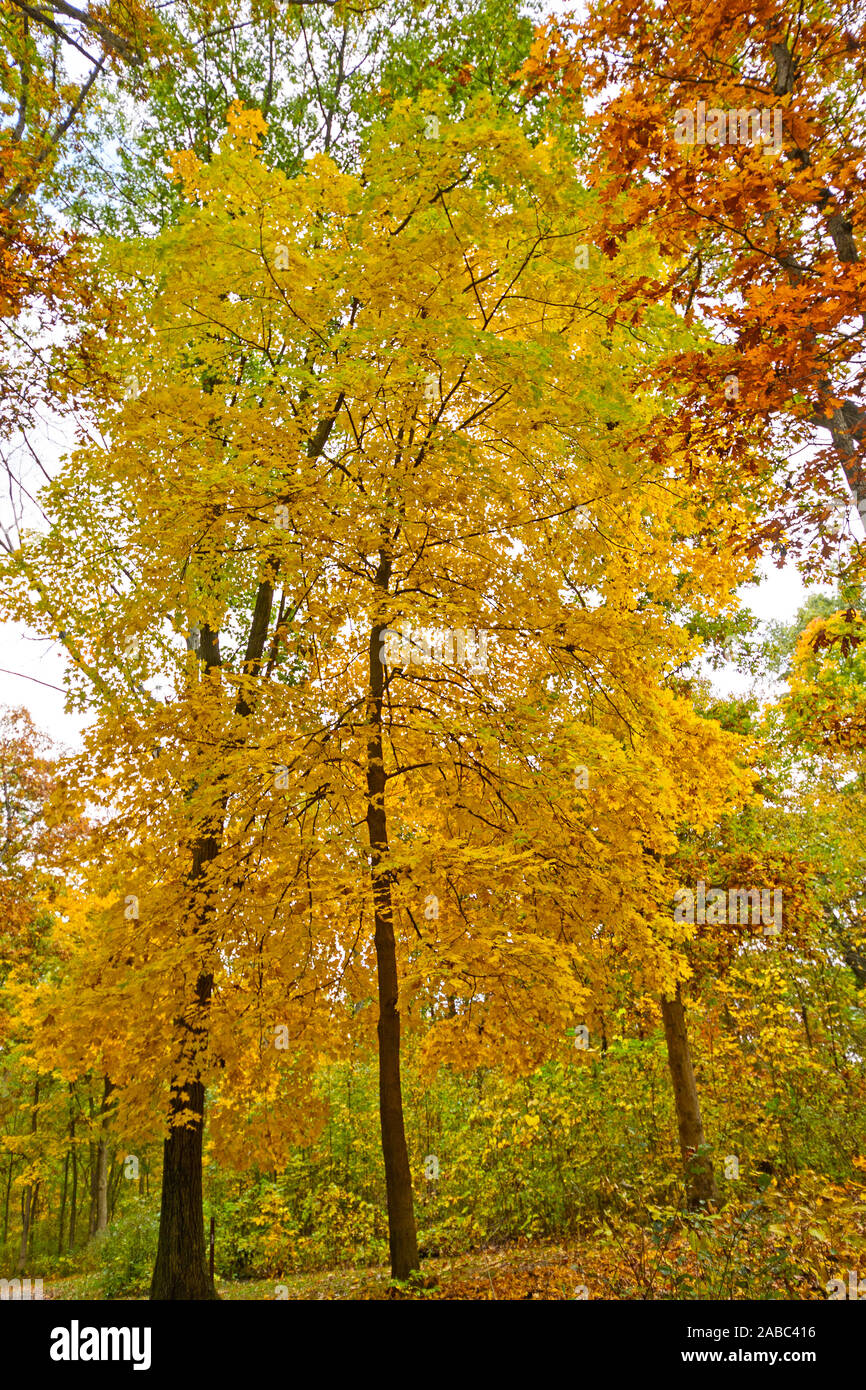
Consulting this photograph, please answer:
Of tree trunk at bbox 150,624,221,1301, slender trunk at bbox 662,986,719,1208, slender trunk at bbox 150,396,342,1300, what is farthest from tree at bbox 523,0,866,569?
slender trunk at bbox 662,986,719,1208

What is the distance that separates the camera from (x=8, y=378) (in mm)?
5805

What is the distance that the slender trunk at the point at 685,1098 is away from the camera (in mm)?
8531

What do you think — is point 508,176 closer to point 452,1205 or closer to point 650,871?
point 650,871

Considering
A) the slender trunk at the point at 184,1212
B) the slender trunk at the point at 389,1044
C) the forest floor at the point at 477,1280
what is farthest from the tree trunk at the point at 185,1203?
the slender trunk at the point at 389,1044

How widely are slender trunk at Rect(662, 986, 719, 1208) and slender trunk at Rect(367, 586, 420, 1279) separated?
4.30m

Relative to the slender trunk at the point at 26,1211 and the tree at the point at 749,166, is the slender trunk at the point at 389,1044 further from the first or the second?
the slender trunk at the point at 26,1211

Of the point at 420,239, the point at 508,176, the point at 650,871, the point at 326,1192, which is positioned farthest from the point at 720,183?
the point at 326,1192

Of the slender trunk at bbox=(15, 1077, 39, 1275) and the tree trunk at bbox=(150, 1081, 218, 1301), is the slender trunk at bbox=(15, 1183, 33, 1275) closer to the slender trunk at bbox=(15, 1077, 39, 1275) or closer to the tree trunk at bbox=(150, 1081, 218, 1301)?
the slender trunk at bbox=(15, 1077, 39, 1275)

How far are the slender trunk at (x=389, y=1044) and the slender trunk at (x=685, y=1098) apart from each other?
4.30 meters

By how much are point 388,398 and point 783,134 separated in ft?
9.81

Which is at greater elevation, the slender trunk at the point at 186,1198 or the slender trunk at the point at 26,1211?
the slender trunk at the point at 186,1198

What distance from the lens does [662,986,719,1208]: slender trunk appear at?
8531 mm

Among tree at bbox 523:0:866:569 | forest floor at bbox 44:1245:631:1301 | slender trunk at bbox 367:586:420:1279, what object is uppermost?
tree at bbox 523:0:866:569

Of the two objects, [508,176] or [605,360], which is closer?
[508,176]
